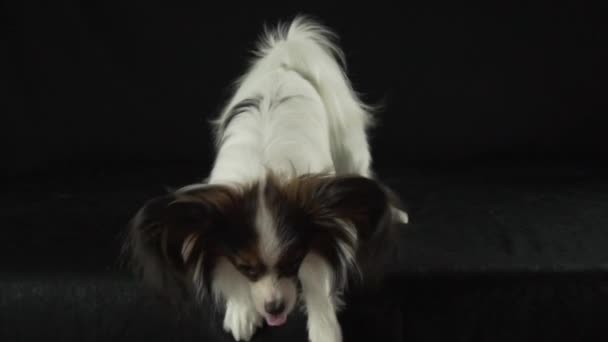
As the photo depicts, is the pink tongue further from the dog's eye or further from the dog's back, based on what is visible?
the dog's back

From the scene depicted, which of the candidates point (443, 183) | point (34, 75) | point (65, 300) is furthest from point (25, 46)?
point (443, 183)

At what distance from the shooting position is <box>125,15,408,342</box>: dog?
121 cm

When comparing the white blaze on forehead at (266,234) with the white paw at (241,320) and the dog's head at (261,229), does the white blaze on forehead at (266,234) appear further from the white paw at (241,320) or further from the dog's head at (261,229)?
the white paw at (241,320)

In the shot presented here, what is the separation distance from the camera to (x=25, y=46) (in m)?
2.22

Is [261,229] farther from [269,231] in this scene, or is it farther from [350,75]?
[350,75]

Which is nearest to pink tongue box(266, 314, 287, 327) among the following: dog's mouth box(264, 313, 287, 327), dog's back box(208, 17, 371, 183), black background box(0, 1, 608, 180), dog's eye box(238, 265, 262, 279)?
dog's mouth box(264, 313, 287, 327)

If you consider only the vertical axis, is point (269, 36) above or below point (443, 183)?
above

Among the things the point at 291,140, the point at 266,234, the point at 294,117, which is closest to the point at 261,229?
the point at 266,234

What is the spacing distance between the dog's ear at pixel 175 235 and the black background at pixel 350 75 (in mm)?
1092

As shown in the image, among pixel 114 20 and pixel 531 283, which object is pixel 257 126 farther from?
pixel 114 20

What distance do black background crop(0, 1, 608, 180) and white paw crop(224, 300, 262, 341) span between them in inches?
39.9

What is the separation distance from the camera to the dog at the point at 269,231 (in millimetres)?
1215

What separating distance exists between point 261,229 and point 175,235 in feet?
0.55

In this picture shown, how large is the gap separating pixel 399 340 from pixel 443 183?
0.74 m
